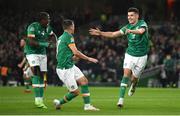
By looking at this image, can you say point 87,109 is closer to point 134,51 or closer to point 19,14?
point 134,51

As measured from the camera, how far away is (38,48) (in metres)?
19.1

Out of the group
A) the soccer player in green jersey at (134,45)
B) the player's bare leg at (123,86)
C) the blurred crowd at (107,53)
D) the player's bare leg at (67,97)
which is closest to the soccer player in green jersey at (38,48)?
the player's bare leg at (67,97)

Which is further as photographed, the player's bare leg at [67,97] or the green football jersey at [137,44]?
the green football jersey at [137,44]

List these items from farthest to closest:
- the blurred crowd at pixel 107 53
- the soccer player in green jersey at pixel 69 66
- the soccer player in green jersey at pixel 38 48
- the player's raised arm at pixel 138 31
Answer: the blurred crowd at pixel 107 53, the soccer player in green jersey at pixel 38 48, the player's raised arm at pixel 138 31, the soccer player in green jersey at pixel 69 66

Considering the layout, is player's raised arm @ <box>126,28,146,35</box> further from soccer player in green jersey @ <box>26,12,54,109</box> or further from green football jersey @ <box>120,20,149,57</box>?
soccer player in green jersey @ <box>26,12,54,109</box>

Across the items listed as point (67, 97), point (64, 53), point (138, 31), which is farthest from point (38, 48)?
point (138, 31)

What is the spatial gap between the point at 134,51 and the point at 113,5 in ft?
82.9

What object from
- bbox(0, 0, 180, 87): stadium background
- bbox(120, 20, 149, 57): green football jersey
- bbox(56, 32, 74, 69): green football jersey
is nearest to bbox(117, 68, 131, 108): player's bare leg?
bbox(120, 20, 149, 57): green football jersey

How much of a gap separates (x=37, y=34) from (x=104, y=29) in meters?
21.2

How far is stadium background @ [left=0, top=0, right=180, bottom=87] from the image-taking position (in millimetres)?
36281

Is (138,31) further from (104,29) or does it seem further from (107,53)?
(104,29)

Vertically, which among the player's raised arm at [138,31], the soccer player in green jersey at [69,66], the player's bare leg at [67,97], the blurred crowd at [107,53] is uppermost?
the player's raised arm at [138,31]

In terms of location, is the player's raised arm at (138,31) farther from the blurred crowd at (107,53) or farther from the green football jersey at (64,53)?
the blurred crowd at (107,53)

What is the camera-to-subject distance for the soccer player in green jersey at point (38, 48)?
18.6 meters
